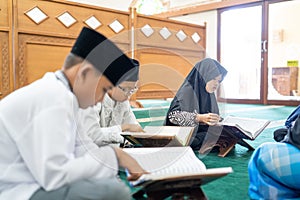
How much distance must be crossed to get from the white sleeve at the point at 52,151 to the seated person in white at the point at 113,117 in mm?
430

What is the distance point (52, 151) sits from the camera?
724 millimetres

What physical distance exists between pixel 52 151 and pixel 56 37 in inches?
126

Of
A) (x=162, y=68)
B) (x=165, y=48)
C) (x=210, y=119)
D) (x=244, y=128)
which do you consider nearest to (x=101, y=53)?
(x=210, y=119)

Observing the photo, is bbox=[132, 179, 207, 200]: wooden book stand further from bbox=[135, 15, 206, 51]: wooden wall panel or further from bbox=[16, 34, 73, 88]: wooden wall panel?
bbox=[135, 15, 206, 51]: wooden wall panel

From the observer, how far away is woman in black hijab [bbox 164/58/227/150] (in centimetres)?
204

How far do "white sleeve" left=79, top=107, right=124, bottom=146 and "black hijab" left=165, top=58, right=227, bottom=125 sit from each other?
1.95ft

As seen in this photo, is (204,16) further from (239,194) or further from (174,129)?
(239,194)

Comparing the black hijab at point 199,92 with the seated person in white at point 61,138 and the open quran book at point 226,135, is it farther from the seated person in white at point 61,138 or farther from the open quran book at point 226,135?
the seated person in white at point 61,138

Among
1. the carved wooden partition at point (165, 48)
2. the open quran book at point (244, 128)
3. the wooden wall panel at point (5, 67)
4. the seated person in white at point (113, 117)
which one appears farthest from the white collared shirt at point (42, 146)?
the carved wooden partition at point (165, 48)

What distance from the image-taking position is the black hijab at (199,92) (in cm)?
205

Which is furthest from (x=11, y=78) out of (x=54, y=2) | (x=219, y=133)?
(x=219, y=133)

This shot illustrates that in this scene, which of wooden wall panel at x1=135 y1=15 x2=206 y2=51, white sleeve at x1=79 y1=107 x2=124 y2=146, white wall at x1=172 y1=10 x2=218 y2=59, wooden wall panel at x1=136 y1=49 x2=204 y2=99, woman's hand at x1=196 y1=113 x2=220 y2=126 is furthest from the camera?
white wall at x1=172 y1=10 x2=218 y2=59

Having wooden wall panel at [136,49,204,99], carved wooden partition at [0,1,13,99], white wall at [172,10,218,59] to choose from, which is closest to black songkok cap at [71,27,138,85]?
carved wooden partition at [0,1,13,99]

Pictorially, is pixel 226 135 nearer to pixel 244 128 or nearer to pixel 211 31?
pixel 244 128
